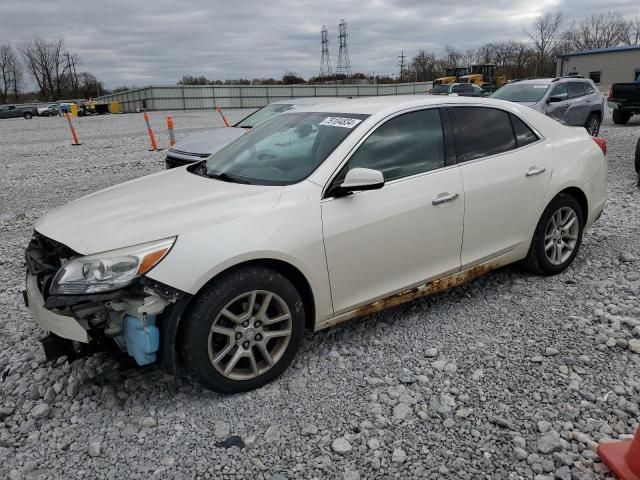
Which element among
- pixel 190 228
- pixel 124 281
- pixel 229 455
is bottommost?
pixel 229 455

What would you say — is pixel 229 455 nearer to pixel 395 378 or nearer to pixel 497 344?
pixel 395 378

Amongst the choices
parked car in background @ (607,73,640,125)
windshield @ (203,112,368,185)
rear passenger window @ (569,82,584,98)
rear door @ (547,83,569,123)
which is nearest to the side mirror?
windshield @ (203,112,368,185)

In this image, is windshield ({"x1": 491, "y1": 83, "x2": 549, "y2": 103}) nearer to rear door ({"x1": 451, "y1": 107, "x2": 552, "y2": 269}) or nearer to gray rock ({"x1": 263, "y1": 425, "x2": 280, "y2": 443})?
rear door ({"x1": 451, "y1": 107, "x2": 552, "y2": 269})

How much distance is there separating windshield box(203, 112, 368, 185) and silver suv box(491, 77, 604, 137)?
9.58m

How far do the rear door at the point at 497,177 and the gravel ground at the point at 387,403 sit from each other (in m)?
0.55

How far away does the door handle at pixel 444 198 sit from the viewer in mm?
3459

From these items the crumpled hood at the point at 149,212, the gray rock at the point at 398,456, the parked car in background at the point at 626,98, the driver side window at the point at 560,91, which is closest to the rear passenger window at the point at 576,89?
the driver side window at the point at 560,91

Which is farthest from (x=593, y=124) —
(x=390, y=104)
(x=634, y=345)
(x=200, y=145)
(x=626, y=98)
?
(x=390, y=104)

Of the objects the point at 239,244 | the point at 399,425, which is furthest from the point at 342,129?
the point at 399,425

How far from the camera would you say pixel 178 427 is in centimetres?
273

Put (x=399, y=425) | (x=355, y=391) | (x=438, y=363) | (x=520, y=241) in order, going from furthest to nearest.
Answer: (x=520, y=241), (x=438, y=363), (x=355, y=391), (x=399, y=425)

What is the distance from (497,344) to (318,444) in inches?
59.2

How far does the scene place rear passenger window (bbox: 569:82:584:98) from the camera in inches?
505

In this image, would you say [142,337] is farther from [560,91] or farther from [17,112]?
[17,112]
